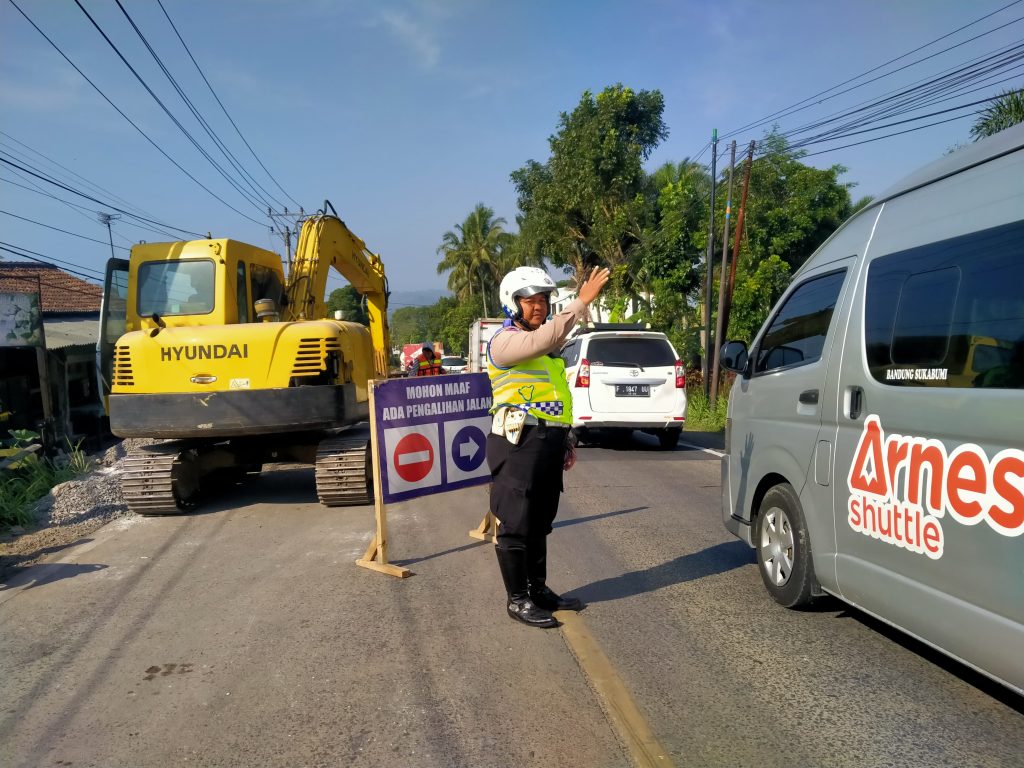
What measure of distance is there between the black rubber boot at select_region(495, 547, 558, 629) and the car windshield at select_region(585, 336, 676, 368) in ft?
23.0

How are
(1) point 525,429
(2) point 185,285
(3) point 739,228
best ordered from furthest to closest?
(3) point 739,228, (2) point 185,285, (1) point 525,429

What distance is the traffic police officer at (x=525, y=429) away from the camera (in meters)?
4.16

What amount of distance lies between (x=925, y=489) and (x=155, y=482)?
705 centimetres

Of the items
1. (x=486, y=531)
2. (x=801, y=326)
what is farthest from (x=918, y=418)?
(x=486, y=531)

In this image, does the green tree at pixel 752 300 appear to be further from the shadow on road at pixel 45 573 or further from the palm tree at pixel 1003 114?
the shadow on road at pixel 45 573

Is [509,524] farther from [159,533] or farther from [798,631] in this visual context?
[159,533]

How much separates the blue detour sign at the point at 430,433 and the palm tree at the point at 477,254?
49.3 metres

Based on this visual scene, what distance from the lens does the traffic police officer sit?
164 inches

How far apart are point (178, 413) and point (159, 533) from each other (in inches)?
46.2

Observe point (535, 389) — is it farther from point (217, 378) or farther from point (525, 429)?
point (217, 378)

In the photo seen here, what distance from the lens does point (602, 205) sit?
87.4ft

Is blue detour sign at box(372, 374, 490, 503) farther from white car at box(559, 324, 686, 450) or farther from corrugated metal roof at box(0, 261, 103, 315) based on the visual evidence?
corrugated metal roof at box(0, 261, 103, 315)

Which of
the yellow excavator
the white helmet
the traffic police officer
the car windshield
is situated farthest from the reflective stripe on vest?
the car windshield

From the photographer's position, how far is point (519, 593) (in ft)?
14.3
